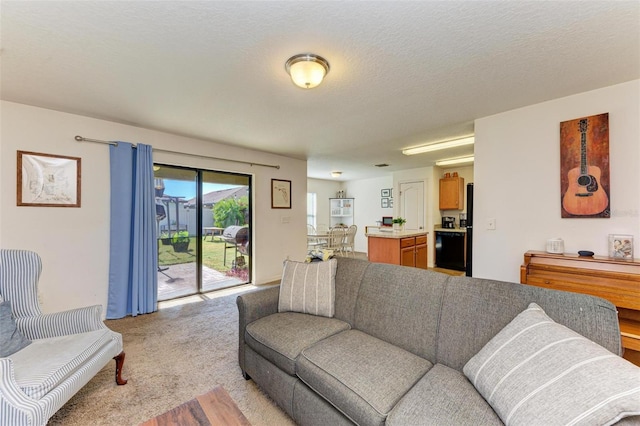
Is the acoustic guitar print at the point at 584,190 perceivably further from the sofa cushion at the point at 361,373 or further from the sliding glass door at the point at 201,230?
the sliding glass door at the point at 201,230

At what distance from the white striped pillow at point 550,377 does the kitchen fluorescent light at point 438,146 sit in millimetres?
3261

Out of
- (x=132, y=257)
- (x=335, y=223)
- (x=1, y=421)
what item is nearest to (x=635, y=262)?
(x=1, y=421)

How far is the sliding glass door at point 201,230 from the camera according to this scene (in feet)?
12.1

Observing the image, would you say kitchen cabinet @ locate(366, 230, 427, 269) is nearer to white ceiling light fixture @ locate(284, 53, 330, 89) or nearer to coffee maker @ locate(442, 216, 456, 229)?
coffee maker @ locate(442, 216, 456, 229)

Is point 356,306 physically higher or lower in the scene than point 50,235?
lower

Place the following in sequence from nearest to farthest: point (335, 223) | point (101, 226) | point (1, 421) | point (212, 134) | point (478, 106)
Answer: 1. point (1, 421)
2. point (478, 106)
3. point (101, 226)
4. point (212, 134)
5. point (335, 223)

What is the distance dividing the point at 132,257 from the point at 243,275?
180cm

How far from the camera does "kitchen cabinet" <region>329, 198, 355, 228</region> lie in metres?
8.44

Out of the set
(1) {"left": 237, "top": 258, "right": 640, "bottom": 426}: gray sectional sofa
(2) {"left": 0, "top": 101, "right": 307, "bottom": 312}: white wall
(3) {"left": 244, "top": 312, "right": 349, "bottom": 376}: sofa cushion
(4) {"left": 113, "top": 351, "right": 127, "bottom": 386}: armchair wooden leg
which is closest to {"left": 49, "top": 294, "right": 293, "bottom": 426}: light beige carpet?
(4) {"left": 113, "top": 351, "right": 127, "bottom": 386}: armchair wooden leg

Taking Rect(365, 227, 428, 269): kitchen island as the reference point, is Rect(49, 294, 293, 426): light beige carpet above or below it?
below

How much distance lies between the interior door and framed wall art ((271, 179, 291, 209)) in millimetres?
3080

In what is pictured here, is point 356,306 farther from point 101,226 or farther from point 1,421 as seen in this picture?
point 101,226

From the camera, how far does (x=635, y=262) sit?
2.01 meters

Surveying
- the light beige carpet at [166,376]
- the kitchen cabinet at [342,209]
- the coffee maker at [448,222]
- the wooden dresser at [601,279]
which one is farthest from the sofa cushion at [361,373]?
the kitchen cabinet at [342,209]
